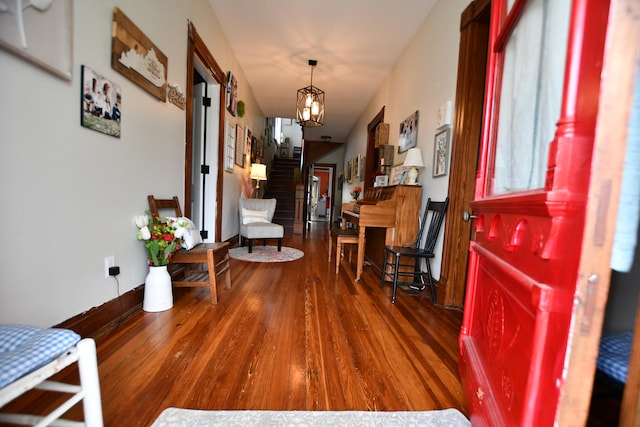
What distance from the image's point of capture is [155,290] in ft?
6.52

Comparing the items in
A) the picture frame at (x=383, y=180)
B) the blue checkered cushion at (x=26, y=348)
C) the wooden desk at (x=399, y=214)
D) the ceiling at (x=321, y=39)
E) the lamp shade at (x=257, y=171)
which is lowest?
Answer: the blue checkered cushion at (x=26, y=348)

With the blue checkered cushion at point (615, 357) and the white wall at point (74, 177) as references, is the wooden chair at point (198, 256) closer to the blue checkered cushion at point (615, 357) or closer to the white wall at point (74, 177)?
the white wall at point (74, 177)

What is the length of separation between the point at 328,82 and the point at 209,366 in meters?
4.76

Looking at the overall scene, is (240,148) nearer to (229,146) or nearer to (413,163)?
(229,146)

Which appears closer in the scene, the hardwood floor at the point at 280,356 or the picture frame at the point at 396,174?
the hardwood floor at the point at 280,356

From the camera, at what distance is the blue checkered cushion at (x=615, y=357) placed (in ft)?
2.17

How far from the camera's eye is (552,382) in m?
0.53

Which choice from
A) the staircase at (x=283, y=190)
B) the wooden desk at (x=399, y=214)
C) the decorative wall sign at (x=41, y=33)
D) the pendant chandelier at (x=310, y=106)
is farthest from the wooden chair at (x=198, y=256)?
the staircase at (x=283, y=190)

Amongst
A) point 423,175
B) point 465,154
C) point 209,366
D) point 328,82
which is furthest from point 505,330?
point 328,82

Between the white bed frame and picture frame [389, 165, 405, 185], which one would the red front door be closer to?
the white bed frame

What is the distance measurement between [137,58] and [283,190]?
247 inches

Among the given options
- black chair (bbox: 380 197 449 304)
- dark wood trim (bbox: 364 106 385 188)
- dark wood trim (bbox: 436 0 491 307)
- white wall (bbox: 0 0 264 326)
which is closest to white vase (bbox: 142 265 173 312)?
white wall (bbox: 0 0 264 326)

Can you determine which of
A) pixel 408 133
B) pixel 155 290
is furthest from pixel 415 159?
pixel 155 290

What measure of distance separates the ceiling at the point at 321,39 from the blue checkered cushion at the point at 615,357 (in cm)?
325
